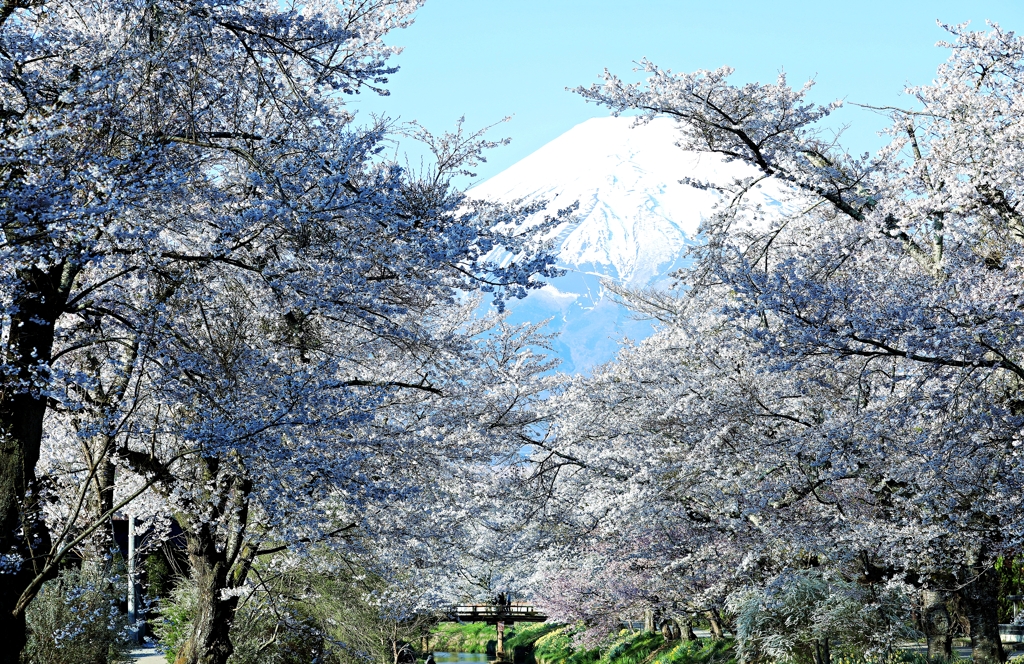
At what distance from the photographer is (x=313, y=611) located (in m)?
17.7

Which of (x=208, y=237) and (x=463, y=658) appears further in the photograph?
(x=463, y=658)

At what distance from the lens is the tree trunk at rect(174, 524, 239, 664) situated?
9984 millimetres

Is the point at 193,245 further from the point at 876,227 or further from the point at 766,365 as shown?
the point at 876,227

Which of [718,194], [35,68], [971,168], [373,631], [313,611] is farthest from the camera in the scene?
[373,631]

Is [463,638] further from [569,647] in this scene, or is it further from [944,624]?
[944,624]

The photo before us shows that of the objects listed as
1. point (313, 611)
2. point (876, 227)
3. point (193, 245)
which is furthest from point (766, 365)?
point (313, 611)

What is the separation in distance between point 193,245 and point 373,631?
14.3 meters

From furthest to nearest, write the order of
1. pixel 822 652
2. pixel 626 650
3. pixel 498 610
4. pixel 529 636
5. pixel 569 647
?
pixel 529 636 < pixel 498 610 < pixel 569 647 < pixel 626 650 < pixel 822 652

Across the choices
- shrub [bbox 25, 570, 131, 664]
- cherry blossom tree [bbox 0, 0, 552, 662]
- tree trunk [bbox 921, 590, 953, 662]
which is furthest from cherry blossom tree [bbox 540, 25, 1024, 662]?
shrub [bbox 25, 570, 131, 664]

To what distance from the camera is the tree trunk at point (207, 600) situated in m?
9.98

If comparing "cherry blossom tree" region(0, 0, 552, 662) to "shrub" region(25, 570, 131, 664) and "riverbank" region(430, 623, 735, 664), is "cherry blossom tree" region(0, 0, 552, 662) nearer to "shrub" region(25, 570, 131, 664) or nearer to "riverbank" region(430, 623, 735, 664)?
"shrub" region(25, 570, 131, 664)

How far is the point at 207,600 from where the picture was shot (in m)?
10.0

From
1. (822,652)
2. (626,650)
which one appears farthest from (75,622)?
(626,650)

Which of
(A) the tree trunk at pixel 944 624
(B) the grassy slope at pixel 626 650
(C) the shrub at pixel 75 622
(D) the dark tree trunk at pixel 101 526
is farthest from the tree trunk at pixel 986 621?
(C) the shrub at pixel 75 622
